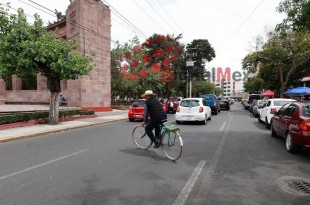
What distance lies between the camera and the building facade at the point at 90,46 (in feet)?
80.8

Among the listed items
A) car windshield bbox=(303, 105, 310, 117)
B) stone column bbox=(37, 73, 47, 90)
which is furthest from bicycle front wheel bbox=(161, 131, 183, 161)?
stone column bbox=(37, 73, 47, 90)

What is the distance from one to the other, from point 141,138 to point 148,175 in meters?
2.81

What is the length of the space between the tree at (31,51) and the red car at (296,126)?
1050cm

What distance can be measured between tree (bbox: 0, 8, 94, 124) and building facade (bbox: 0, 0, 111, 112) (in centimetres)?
999

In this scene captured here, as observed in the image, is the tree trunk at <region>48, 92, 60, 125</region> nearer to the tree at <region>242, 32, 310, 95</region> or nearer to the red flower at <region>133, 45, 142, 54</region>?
the red flower at <region>133, 45, 142, 54</region>

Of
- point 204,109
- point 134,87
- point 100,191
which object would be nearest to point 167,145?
point 100,191

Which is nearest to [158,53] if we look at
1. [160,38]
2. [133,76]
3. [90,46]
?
[160,38]

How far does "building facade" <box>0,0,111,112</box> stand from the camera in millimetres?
24625

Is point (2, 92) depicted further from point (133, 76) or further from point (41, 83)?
point (133, 76)

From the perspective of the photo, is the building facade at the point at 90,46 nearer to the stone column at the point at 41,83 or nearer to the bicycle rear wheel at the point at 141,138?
the stone column at the point at 41,83

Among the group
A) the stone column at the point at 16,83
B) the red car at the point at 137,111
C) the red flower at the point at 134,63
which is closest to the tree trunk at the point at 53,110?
the red car at the point at 137,111

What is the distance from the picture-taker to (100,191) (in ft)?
14.8

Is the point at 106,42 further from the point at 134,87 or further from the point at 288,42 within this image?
the point at 288,42

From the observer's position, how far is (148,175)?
5.44 m
